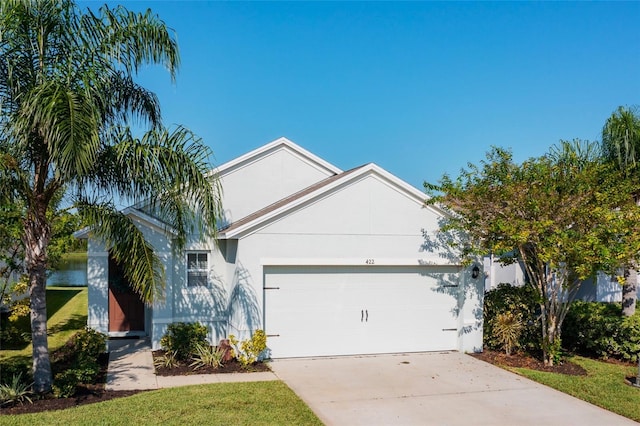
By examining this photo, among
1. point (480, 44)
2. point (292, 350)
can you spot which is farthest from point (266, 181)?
point (480, 44)

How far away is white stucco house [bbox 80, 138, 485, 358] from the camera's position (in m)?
12.2

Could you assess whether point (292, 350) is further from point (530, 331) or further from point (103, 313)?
point (530, 331)

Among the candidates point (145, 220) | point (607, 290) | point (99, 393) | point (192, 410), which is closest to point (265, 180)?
point (145, 220)

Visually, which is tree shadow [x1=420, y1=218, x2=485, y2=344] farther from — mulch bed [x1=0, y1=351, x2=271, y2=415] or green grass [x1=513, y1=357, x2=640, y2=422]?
mulch bed [x1=0, y1=351, x2=271, y2=415]

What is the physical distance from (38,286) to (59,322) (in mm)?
8012

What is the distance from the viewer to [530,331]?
1284cm

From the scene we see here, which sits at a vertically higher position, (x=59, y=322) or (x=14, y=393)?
(x=59, y=322)

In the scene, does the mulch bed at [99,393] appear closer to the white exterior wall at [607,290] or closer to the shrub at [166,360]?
the shrub at [166,360]

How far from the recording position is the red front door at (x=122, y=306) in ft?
47.2

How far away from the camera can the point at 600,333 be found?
12.9 metres

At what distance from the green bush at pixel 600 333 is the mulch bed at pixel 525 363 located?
1.41 meters

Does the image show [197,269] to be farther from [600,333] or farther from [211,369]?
[600,333]

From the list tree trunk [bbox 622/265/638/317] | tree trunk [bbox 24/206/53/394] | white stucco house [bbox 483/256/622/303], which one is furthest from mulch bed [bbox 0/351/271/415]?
white stucco house [bbox 483/256/622/303]

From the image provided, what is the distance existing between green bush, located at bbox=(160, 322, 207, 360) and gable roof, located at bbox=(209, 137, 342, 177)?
448cm
